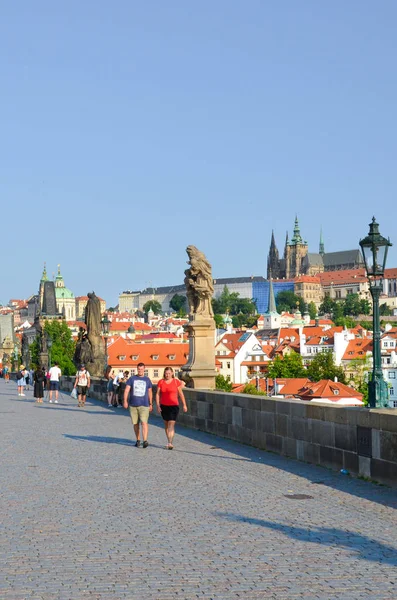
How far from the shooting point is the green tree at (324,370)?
4532 inches

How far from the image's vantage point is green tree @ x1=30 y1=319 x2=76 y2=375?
278 feet

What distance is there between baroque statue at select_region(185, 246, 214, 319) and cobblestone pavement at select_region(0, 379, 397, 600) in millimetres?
7234

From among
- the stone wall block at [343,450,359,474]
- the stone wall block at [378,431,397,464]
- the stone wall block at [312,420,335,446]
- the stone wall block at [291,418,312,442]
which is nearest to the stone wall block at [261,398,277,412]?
Answer: the stone wall block at [291,418,312,442]

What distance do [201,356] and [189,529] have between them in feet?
42.4

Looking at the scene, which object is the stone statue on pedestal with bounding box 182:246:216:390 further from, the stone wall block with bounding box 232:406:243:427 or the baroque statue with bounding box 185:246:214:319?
the stone wall block with bounding box 232:406:243:427

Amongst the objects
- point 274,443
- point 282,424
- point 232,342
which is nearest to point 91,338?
point 274,443

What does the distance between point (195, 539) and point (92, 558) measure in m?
0.99

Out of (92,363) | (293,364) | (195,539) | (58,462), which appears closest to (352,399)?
(92,363)

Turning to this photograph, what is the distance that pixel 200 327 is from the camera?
20.9m

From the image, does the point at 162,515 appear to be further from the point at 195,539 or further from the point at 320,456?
the point at 320,456

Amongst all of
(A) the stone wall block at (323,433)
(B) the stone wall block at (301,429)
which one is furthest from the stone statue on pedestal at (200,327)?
(A) the stone wall block at (323,433)

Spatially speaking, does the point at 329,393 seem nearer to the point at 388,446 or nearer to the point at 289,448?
the point at 289,448

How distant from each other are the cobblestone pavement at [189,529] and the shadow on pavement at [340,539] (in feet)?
0.04

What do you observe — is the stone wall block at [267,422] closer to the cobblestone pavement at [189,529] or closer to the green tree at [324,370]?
the cobblestone pavement at [189,529]
